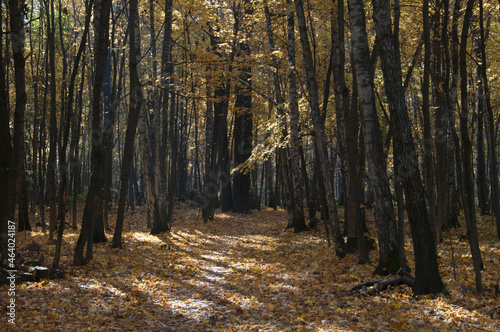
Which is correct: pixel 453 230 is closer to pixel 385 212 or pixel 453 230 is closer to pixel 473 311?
pixel 385 212

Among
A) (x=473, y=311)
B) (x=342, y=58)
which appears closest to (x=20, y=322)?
(x=473, y=311)

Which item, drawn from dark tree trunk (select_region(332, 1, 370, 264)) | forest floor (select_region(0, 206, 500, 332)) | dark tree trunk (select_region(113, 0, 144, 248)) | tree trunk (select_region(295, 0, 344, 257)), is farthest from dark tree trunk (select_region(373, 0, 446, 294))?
dark tree trunk (select_region(113, 0, 144, 248))

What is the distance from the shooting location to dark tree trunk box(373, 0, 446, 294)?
5602 mm

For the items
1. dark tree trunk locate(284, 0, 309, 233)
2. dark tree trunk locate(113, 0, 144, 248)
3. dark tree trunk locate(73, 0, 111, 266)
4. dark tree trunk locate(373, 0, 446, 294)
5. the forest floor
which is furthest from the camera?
dark tree trunk locate(284, 0, 309, 233)

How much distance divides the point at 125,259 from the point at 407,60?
14.8 metres

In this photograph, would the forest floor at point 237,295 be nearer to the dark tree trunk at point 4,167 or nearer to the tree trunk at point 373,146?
the tree trunk at point 373,146

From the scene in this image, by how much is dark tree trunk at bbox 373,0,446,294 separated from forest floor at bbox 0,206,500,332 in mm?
394

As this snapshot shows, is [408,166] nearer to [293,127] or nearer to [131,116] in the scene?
[293,127]

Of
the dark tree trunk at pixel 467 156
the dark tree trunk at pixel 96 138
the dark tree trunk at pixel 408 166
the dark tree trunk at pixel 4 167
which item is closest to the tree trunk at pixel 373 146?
the dark tree trunk at pixel 408 166

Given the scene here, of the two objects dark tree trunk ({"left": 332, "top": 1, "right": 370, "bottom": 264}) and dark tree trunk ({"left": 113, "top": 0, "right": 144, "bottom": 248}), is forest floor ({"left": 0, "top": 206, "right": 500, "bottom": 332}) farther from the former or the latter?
dark tree trunk ({"left": 113, "top": 0, "right": 144, "bottom": 248})

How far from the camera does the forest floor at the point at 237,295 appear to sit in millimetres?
4902

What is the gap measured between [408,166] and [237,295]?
365 centimetres

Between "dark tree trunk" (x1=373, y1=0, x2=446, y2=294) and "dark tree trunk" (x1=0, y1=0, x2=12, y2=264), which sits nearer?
"dark tree trunk" (x1=0, y1=0, x2=12, y2=264)

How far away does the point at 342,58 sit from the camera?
8.95 m
